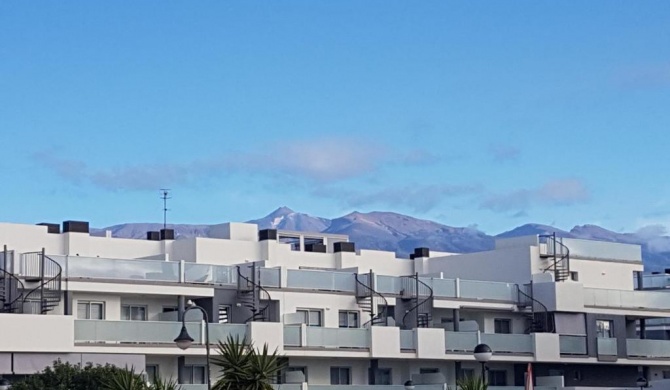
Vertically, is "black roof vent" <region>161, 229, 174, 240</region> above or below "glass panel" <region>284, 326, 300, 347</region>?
above

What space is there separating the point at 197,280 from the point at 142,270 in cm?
260

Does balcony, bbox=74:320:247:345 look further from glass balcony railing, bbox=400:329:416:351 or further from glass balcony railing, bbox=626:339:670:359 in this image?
glass balcony railing, bbox=626:339:670:359

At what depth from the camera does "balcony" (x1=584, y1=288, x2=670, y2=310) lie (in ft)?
244

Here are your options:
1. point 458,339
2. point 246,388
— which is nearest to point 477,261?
point 458,339

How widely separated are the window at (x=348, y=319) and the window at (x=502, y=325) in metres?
9.45

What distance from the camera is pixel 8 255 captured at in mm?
55031

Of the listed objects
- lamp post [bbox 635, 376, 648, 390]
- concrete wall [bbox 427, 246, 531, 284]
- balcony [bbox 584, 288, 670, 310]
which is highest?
concrete wall [bbox 427, 246, 531, 284]

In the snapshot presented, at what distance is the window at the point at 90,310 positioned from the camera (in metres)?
58.3

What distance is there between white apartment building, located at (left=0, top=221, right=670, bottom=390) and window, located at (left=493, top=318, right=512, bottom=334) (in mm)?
104

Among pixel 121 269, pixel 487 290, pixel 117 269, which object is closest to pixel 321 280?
pixel 487 290

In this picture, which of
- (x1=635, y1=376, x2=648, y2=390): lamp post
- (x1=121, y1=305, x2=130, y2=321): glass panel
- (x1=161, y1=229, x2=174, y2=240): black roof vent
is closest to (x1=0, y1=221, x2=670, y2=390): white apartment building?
(x1=121, y1=305, x2=130, y2=321): glass panel

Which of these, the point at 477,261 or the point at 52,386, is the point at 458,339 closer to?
the point at 477,261

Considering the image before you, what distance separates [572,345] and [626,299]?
5.55m

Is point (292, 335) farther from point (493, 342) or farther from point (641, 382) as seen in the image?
point (641, 382)
